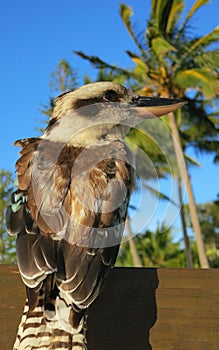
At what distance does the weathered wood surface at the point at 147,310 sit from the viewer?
6.90 ft

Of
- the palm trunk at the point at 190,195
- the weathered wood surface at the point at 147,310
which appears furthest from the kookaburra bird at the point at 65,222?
the palm trunk at the point at 190,195

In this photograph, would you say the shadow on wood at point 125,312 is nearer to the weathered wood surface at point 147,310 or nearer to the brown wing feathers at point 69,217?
the weathered wood surface at point 147,310

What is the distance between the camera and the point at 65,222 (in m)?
2.11

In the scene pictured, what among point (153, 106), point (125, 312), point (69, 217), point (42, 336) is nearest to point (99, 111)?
point (153, 106)

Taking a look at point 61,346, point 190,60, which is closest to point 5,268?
point 61,346

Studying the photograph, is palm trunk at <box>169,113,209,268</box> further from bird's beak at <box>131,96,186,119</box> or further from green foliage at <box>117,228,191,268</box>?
bird's beak at <box>131,96,186,119</box>

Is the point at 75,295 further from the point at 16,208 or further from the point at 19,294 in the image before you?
the point at 16,208

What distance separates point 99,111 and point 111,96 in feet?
0.55

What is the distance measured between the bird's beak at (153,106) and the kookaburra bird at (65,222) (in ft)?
1.79

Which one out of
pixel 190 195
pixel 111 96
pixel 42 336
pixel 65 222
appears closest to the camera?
pixel 42 336

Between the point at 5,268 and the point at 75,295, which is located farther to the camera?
the point at 5,268

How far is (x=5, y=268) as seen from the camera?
2236 mm

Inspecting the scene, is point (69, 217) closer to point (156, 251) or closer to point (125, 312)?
point (125, 312)

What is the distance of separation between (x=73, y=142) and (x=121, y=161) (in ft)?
0.92
